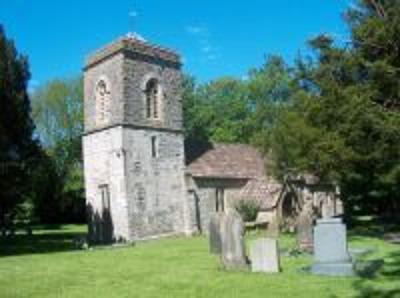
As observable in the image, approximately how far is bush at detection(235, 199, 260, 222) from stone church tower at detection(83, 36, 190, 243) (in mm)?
2941

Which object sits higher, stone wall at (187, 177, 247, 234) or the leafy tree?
the leafy tree

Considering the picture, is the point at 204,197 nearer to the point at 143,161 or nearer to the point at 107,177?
the point at 143,161

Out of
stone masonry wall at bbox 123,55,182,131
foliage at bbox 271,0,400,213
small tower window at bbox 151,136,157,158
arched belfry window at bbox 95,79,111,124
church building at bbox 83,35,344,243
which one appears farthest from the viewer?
arched belfry window at bbox 95,79,111,124

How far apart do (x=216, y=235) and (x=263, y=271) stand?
18.9 feet

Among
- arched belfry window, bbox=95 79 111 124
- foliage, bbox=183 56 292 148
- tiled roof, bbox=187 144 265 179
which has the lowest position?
tiled roof, bbox=187 144 265 179

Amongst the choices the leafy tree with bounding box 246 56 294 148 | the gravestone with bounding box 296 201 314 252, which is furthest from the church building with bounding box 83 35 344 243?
the leafy tree with bounding box 246 56 294 148

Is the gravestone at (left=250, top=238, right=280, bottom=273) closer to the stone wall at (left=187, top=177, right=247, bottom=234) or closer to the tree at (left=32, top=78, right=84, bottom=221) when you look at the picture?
the stone wall at (left=187, top=177, right=247, bottom=234)

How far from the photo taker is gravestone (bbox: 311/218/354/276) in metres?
13.7

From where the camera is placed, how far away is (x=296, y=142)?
24656 millimetres

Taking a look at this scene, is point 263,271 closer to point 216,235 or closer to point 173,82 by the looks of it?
point 216,235

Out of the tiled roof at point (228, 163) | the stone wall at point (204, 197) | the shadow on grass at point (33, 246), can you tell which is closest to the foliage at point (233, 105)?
the tiled roof at point (228, 163)

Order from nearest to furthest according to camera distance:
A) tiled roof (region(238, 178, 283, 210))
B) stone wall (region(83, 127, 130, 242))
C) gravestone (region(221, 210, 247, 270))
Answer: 1. gravestone (region(221, 210, 247, 270))
2. stone wall (region(83, 127, 130, 242))
3. tiled roof (region(238, 178, 283, 210))

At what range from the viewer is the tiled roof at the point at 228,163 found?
3403 cm

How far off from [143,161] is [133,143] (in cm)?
116
